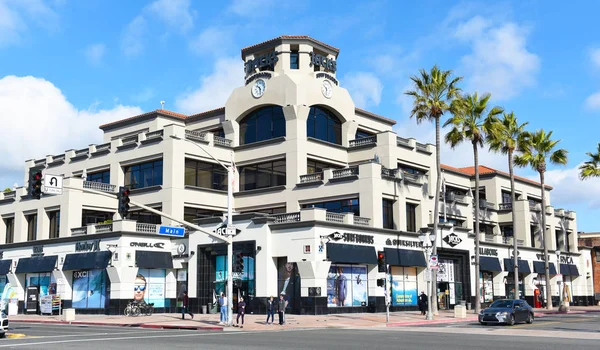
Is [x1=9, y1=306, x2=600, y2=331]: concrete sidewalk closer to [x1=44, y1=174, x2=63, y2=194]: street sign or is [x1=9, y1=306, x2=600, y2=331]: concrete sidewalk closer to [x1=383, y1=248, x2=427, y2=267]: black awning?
[x1=383, y1=248, x2=427, y2=267]: black awning

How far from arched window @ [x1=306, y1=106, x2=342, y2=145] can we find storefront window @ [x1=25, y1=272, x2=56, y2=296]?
81.1 feet

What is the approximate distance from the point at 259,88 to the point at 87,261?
20.3 m

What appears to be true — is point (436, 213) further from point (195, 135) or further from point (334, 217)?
point (195, 135)

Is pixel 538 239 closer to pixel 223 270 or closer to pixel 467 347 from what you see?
pixel 223 270

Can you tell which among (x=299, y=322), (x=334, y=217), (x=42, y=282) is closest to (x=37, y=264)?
(x=42, y=282)

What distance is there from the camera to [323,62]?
→ 198 ft

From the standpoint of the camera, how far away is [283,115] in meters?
57.6

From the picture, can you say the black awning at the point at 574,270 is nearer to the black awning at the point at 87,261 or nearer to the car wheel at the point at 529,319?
the car wheel at the point at 529,319

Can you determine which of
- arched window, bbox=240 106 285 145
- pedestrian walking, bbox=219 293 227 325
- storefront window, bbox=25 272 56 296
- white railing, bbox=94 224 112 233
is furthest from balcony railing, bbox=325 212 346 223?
storefront window, bbox=25 272 56 296

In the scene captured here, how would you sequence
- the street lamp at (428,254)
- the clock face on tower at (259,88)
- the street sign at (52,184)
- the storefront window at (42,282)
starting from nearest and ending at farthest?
the street sign at (52,184) < the street lamp at (428,254) < the storefront window at (42,282) < the clock face on tower at (259,88)

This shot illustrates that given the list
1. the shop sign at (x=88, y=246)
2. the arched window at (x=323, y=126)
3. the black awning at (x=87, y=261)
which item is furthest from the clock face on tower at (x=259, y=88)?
the black awning at (x=87, y=261)

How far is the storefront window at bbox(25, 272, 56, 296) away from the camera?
55.9m

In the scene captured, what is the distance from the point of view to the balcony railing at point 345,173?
170ft

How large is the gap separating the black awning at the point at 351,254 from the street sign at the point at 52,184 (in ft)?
70.1
